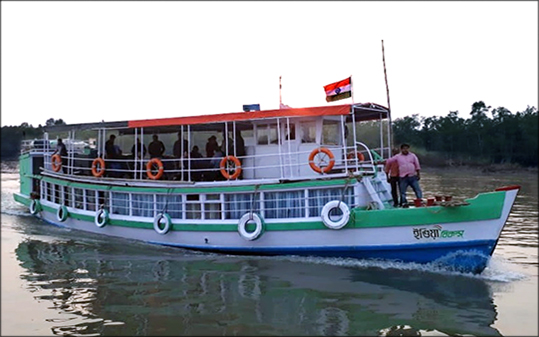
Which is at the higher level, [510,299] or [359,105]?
[359,105]

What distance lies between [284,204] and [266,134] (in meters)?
2.07

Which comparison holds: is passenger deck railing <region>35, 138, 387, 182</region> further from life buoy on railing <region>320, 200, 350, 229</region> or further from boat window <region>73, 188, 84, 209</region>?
boat window <region>73, 188, 84, 209</region>

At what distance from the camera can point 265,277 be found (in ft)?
35.0

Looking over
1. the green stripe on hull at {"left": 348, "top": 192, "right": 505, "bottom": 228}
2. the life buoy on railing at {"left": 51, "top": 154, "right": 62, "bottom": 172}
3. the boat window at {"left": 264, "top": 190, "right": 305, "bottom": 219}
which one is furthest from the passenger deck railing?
the life buoy on railing at {"left": 51, "top": 154, "right": 62, "bottom": 172}

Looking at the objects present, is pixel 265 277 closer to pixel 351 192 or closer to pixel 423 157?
pixel 351 192

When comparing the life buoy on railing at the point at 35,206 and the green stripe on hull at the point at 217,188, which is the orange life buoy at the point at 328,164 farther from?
Answer: the life buoy on railing at the point at 35,206

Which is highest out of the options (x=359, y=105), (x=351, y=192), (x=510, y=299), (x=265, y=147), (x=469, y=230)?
(x=359, y=105)

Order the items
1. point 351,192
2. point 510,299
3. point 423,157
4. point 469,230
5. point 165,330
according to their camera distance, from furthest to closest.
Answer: point 423,157 < point 351,192 < point 469,230 < point 510,299 < point 165,330

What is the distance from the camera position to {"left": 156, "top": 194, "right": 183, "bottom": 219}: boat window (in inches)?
523

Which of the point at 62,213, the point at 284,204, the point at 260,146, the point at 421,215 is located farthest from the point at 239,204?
the point at 62,213

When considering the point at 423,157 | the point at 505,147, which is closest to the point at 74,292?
the point at 505,147

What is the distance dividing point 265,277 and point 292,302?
1.56 meters

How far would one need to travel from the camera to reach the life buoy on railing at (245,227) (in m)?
11.9

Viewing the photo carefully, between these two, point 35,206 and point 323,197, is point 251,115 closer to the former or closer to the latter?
point 323,197
